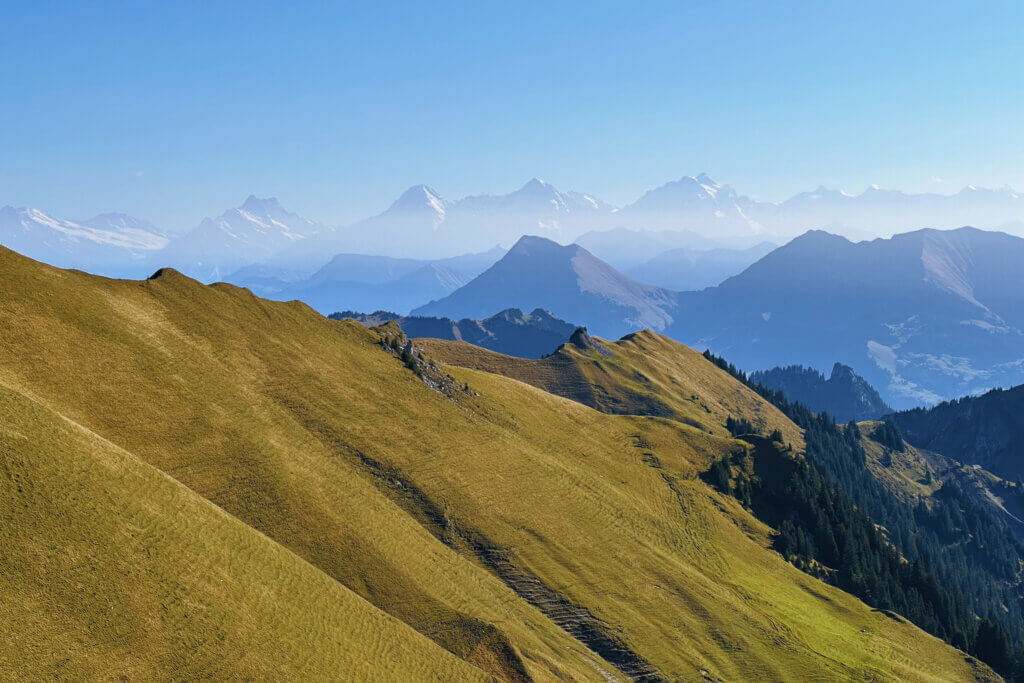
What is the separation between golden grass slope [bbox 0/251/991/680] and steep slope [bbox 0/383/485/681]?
1.51 feet

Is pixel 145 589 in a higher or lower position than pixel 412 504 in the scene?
lower

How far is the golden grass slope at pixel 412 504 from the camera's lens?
7594 cm

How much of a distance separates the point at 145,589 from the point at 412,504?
42774mm

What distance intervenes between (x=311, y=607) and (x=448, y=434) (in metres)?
51.0

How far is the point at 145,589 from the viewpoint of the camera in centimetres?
5409

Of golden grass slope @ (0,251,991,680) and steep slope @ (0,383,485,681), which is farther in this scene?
golden grass slope @ (0,251,991,680)

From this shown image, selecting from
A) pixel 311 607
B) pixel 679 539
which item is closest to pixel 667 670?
pixel 679 539

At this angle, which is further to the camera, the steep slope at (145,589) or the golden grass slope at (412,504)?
the golden grass slope at (412,504)

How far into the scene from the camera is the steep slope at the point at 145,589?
48938mm

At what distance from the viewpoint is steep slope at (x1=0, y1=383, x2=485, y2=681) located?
48.9 meters

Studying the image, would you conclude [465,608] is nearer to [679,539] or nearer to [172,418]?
[172,418]

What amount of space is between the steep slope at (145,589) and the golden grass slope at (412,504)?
1.51ft

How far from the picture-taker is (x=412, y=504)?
93.9 meters

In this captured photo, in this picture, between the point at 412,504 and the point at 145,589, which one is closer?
the point at 145,589
